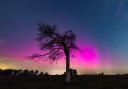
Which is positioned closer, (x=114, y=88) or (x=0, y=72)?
(x=114, y=88)

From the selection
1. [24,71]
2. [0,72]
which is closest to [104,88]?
[24,71]

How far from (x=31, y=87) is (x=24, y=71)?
46.7 m

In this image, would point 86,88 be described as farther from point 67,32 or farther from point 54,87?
point 67,32

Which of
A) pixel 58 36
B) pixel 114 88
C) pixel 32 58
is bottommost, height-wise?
pixel 114 88

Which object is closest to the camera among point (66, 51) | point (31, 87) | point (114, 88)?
point (114, 88)

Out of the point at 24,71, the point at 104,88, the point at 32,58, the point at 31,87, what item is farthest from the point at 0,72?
the point at 104,88

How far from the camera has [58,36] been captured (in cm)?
5975

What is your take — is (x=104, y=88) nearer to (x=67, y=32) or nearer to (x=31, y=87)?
(x=31, y=87)

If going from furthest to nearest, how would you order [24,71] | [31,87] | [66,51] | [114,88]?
[24,71] → [66,51] → [31,87] → [114,88]

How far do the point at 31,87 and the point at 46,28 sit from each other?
14.7m

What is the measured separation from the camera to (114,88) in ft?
153

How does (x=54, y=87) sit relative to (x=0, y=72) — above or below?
below

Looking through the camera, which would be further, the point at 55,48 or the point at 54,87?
the point at 55,48

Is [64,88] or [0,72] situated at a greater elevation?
[0,72]
